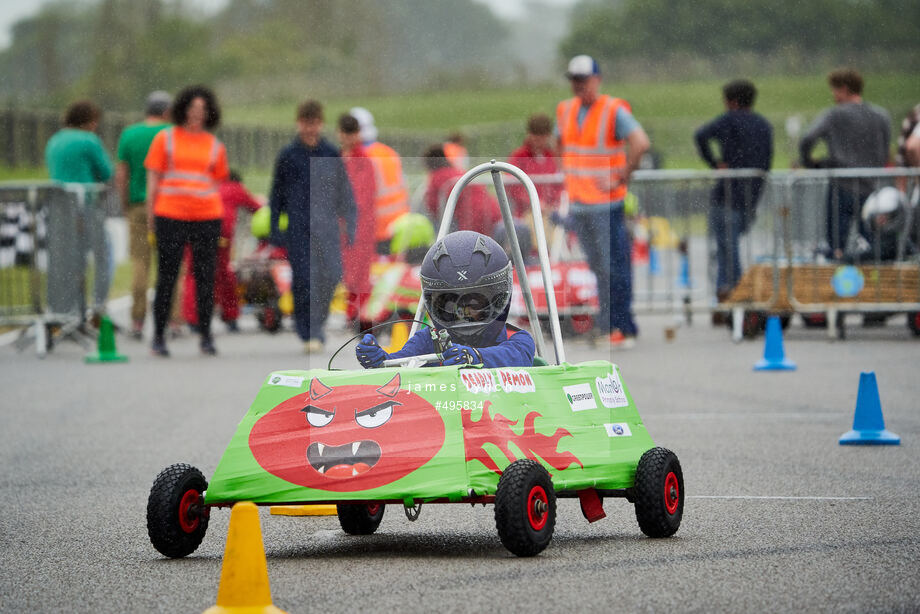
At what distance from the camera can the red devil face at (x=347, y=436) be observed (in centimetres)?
542

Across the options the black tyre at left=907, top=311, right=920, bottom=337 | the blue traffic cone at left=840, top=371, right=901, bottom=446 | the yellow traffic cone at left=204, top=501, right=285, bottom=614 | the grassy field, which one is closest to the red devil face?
the yellow traffic cone at left=204, top=501, right=285, bottom=614

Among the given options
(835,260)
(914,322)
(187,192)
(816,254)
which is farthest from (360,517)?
(914,322)

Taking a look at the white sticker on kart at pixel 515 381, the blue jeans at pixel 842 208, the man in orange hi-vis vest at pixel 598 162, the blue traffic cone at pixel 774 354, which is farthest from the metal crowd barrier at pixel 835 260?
the white sticker on kart at pixel 515 381

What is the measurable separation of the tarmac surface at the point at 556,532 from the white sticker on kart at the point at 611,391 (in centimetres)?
50

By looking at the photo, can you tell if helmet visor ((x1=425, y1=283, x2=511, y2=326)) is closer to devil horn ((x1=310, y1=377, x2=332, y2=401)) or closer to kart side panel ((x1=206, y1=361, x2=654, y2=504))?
kart side panel ((x1=206, y1=361, x2=654, y2=504))

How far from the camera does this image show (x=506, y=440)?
218 inches

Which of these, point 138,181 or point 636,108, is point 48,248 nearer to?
point 138,181

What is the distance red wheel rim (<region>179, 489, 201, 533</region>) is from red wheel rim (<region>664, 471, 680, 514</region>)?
1.72 meters

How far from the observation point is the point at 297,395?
18.7 feet

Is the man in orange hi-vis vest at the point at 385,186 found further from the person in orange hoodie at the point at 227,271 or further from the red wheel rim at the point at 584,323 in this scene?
the person in orange hoodie at the point at 227,271

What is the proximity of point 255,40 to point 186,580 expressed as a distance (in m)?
101

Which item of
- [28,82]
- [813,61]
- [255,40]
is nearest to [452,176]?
[813,61]

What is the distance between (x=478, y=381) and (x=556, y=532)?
904mm

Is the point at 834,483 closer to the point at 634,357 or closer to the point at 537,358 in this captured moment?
the point at 537,358
